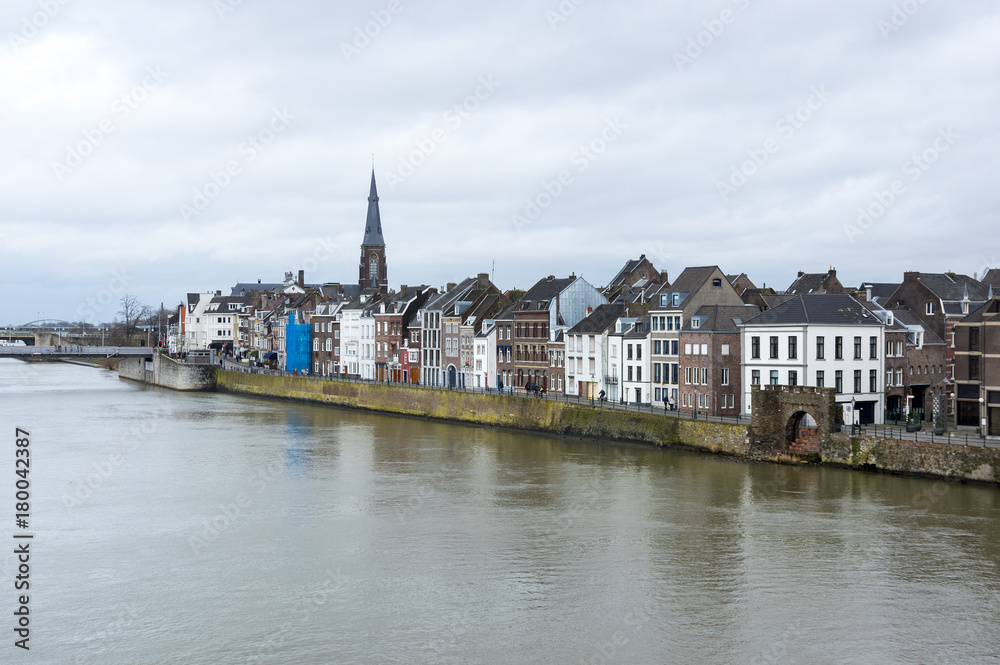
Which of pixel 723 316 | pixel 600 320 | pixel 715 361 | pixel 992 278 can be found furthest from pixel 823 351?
pixel 992 278

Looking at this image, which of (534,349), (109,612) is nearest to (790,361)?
(534,349)

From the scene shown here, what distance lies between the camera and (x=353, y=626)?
22.4 metres

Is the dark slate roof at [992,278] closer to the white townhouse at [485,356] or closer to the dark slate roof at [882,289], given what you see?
the dark slate roof at [882,289]

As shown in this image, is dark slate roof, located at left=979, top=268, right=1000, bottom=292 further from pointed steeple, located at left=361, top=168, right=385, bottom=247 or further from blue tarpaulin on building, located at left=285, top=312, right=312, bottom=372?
pointed steeple, located at left=361, top=168, right=385, bottom=247

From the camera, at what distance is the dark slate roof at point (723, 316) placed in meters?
51.3

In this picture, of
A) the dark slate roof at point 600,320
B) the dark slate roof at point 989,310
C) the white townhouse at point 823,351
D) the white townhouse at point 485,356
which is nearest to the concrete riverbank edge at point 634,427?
the white townhouse at point 823,351

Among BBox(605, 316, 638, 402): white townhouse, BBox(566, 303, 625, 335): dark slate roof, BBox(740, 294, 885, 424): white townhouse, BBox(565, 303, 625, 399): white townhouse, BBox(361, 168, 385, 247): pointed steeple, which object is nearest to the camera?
BBox(740, 294, 885, 424): white townhouse

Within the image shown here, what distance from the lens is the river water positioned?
70.1ft

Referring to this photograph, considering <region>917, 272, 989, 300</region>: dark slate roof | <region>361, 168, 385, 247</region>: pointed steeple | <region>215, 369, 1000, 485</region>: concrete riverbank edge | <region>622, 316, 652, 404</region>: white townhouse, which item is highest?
<region>361, 168, 385, 247</region>: pointed steeple

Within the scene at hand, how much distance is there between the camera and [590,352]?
60.7 metres

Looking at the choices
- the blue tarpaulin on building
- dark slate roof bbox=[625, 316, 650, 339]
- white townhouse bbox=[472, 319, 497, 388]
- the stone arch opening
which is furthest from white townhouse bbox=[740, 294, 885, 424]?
the blue tarpaulin on building

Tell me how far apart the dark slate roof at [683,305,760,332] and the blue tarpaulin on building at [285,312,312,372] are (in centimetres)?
5674

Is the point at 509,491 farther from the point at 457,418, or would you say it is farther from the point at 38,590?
the point at 457,418

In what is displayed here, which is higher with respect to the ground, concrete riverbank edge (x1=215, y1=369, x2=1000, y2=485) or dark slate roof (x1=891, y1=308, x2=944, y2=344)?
dark slate roof (x1=891, y1=308, x2=944, y2=344)
